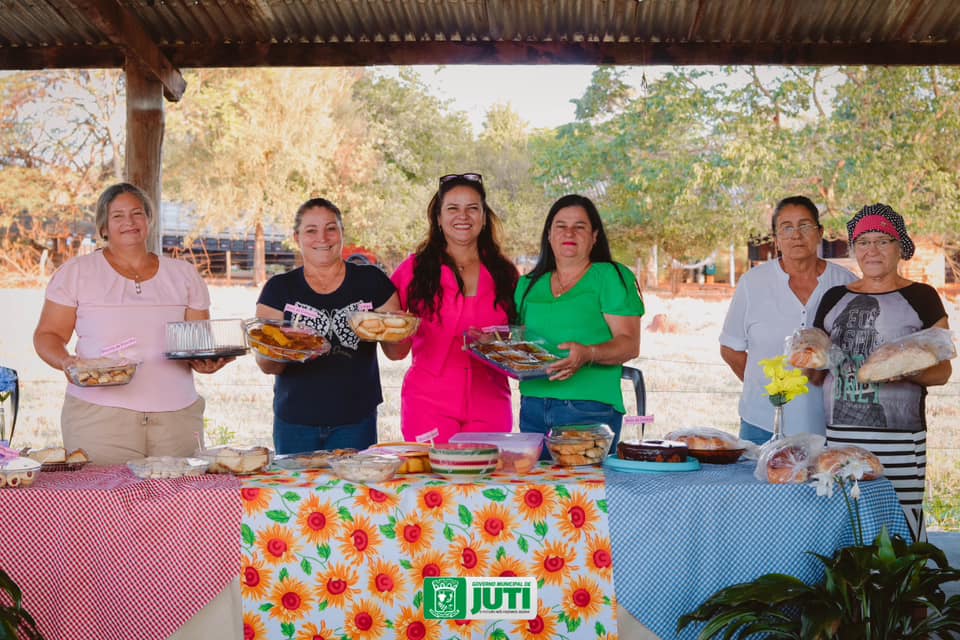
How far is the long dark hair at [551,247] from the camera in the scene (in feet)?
12.1

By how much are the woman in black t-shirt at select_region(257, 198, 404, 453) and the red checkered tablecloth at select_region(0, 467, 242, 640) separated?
940 mm

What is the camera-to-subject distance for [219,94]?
16797 mm

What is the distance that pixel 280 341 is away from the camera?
10.6 feet

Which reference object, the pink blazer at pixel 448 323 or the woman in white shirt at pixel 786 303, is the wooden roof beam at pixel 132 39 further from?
the woman in white shirt at pixel 786 303

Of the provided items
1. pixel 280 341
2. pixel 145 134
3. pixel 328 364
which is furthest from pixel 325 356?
pixel 145 134

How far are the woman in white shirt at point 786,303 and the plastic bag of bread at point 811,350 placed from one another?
0.69 m

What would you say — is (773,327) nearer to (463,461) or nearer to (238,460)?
(463,461)

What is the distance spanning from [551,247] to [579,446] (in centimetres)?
107

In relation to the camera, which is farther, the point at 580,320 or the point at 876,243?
the point at 580,320

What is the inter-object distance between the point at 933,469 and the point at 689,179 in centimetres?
570

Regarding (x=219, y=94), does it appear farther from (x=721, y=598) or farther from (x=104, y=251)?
(x=721, y=598)

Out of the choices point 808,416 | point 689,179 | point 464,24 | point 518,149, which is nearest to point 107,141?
point 518,149

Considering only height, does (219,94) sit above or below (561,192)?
above

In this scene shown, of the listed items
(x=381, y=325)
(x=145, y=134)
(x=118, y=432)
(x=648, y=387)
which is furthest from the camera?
(x=648, y=387)
